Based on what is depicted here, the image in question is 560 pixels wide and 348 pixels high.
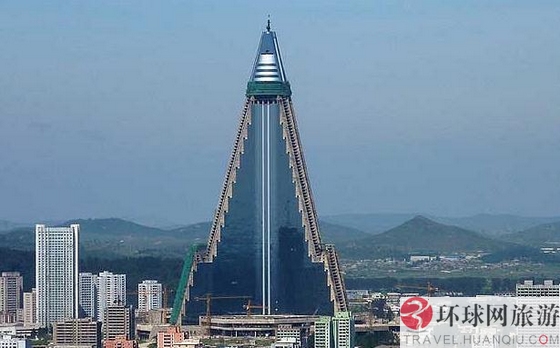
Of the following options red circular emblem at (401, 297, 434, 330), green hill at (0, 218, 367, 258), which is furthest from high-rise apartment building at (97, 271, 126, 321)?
red circular emblem at (401, 297, 434, 330)

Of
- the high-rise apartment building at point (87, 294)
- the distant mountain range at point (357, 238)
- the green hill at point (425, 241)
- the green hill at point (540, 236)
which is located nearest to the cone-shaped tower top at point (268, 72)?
the high-rise apartment building at point (87, 294)

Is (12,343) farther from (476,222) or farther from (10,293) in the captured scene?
(476,222)

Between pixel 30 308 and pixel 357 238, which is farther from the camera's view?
pixel 357 238

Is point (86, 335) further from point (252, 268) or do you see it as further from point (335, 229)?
point (335, 229)

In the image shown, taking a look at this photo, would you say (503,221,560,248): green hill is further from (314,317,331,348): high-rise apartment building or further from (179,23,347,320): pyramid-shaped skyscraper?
(314,317,331,348): high-rise apartment building

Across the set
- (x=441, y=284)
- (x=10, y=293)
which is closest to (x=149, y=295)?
(x=10, y=293)

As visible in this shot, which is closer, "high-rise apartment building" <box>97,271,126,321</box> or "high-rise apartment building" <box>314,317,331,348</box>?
"high-rise apartment building" <box>314,317,331,348</box>
